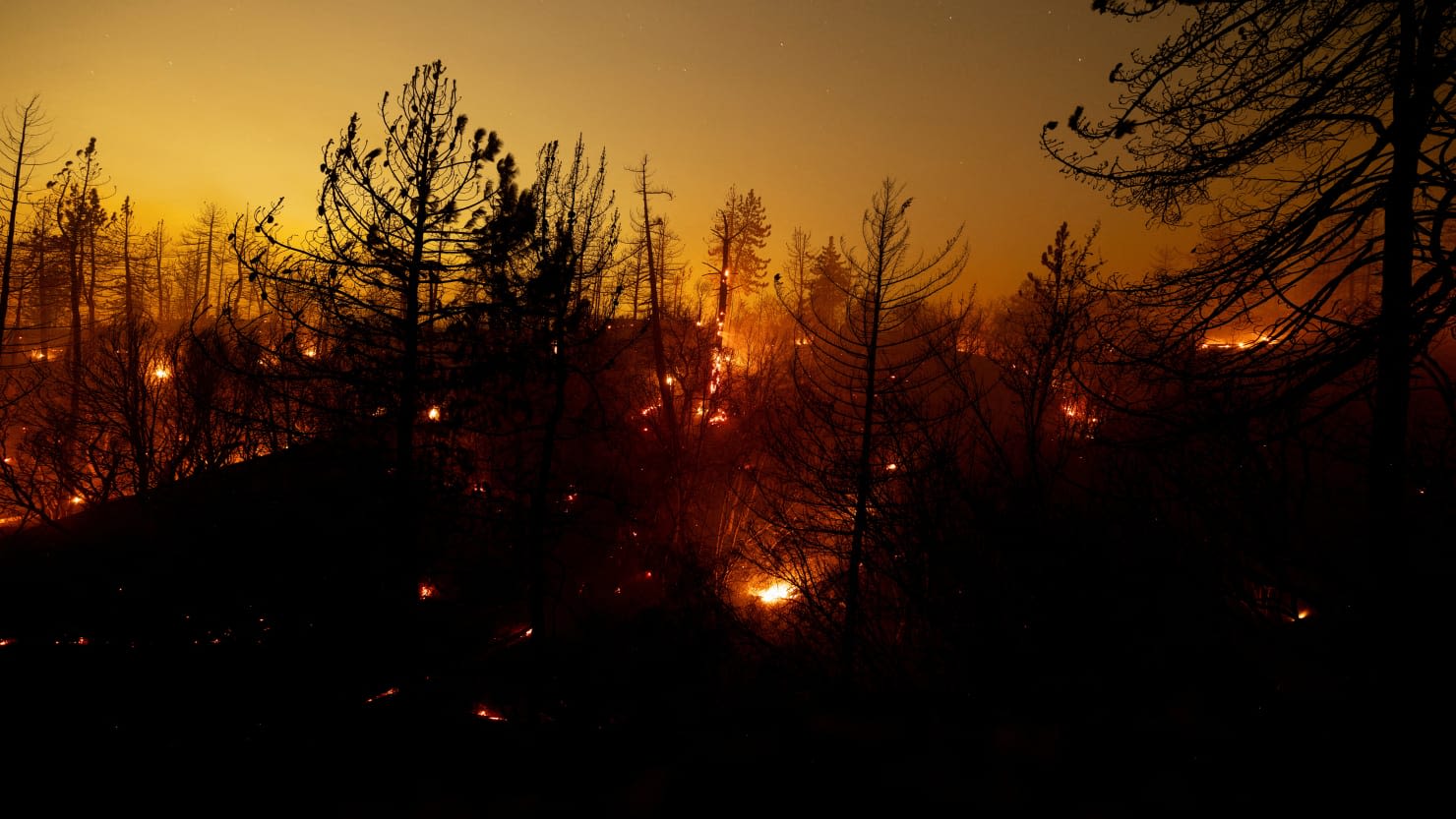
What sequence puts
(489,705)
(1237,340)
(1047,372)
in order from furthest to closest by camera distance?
(1047,372)
(489,705)
(1237,340)

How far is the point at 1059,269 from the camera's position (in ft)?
74.4

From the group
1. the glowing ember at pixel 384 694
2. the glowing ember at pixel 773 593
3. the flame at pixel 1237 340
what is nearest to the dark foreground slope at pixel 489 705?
the glowing ember at pixel 384 694

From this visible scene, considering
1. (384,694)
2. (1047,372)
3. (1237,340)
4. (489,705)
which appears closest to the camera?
(1237,340)

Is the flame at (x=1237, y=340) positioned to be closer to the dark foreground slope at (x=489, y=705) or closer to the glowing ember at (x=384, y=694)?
the dark foreground slope at (x=489, y=705)

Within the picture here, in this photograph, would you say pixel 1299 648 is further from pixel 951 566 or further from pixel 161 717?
pixel 161 717

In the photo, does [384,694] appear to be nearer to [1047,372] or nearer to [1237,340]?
[1237,340]

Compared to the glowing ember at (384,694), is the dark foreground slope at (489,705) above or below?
above

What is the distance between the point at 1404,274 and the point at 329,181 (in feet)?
39.0

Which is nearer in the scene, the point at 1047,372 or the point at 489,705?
the point at 489,705

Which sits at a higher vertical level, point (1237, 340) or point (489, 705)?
point (1237, 340)

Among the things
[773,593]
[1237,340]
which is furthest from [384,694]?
[773,593]

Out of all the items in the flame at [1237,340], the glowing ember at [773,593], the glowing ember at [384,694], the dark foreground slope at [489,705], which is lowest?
the glowing ember at [773,593]

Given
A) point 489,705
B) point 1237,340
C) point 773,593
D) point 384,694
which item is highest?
point 1237,340

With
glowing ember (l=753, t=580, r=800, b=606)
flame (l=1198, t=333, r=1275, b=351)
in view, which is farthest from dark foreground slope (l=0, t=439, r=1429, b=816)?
glowing ember (l=753, t=580, r=800, b=606)
